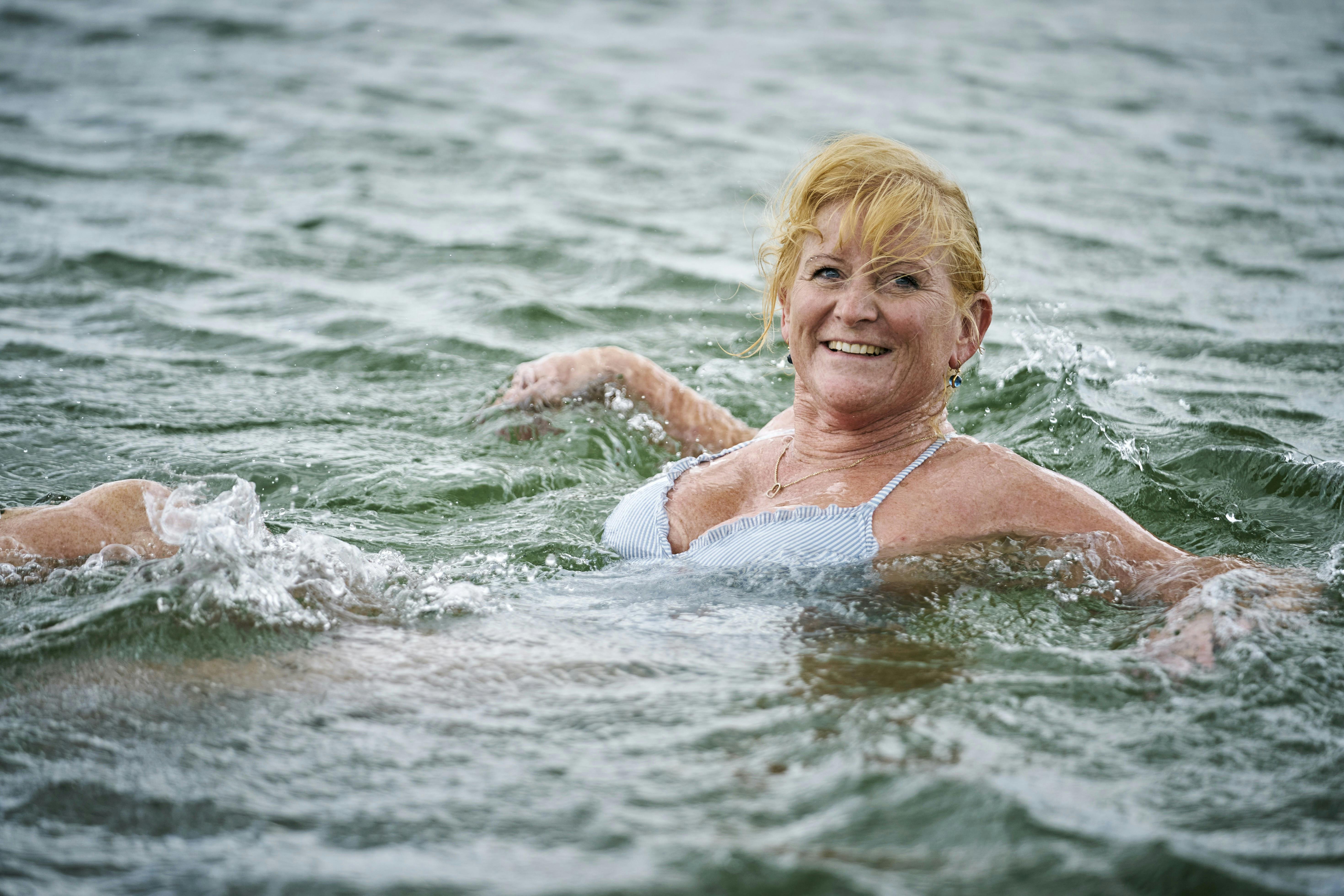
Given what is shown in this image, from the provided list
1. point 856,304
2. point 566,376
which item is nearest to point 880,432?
point 856,304

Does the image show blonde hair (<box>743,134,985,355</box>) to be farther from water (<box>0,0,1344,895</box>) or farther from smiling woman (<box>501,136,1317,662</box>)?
water (<box>0,0,1344,895</box>)

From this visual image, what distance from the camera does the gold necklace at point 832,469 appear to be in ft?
13.0

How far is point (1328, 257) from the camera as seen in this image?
26.7 feet

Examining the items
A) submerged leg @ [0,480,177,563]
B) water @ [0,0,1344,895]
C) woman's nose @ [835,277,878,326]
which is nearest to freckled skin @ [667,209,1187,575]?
woman's nose @ [835,277,878,326]

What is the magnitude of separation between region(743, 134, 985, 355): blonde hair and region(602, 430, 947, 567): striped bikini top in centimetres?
60

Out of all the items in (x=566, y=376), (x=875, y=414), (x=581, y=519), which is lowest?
(x=581, y=519)

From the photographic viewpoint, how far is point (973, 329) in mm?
3883

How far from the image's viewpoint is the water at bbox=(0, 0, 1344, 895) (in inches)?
97.0

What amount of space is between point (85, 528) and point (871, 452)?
2417 millimetres

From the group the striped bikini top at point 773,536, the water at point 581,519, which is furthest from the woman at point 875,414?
the water at point 581,519

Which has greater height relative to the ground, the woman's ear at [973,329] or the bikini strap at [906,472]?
the woman's ear at [973,329]

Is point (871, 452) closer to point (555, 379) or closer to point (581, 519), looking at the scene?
point (581, 519)

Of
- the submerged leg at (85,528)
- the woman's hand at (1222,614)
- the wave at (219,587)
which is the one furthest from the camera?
the submerged leg at (85,528)

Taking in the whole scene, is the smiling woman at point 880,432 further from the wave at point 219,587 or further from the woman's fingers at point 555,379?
the woman's fingers at point 555,379
